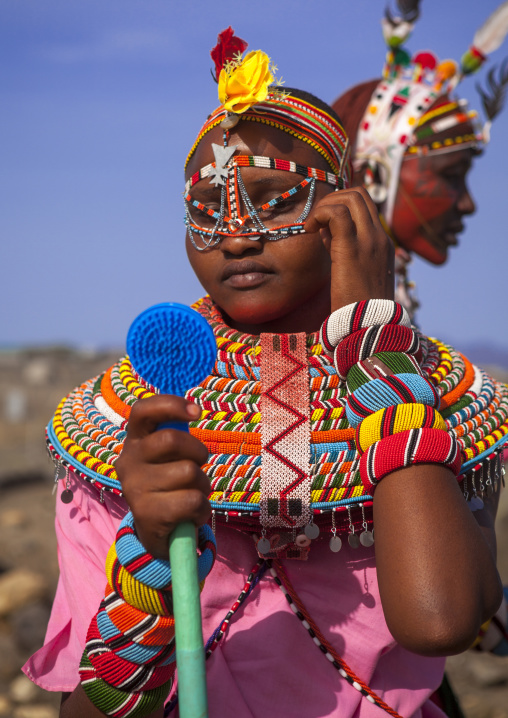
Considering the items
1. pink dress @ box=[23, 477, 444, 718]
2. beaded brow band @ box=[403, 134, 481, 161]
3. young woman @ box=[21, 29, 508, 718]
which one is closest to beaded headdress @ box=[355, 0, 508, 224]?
beaded brow band @ box=[403, 134, 481, 161]

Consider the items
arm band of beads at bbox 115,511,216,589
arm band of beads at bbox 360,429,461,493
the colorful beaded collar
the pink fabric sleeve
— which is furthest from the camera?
the pink fabric sleeve

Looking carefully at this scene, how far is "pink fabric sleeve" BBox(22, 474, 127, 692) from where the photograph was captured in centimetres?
198

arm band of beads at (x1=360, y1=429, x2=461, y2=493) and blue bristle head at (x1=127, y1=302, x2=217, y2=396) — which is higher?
blue bristle head at (x1=127, y1=302, x2=217, y2=396)

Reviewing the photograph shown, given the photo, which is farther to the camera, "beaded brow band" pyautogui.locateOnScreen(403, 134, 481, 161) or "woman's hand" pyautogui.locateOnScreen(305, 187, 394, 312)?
"beaded brow band" pyautogui.locateOnScreen(403, 134, 481, 161)

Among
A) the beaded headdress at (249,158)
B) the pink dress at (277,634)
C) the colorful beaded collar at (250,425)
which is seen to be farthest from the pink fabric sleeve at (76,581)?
the beaded headdress at (249,158)

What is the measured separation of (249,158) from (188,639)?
3.95ft

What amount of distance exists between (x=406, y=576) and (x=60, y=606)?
1023 mm

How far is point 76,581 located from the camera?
2.02m

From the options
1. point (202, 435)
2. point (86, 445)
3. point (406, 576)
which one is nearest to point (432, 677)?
point (406, 576)

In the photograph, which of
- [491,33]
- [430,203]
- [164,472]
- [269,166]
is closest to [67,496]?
[164,472]

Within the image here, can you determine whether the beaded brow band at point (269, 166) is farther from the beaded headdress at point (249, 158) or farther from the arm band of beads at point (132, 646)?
the arm band of beads at point (132, 646)

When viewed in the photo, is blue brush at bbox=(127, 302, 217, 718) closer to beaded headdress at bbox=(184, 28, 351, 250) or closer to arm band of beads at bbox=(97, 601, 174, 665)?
arm band of beads at bbox=(97, 601, 174, 665)

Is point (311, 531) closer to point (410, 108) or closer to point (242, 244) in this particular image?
point (242, 244)

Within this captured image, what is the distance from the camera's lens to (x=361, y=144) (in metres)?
5.00
